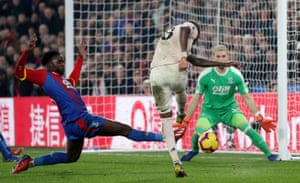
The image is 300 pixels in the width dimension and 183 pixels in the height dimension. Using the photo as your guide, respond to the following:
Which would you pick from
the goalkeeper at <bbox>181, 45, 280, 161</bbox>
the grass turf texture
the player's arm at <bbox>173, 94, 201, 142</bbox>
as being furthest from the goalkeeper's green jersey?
the grass turf texture

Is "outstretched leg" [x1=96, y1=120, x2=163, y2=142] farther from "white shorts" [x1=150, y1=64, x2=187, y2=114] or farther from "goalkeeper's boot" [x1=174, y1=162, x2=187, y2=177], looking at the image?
"goalkeeper's boot" [x1=174, y1=162, x2=187, y2=177]

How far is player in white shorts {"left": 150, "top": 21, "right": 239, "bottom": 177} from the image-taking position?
36.4ft

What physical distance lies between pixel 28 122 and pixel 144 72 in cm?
291

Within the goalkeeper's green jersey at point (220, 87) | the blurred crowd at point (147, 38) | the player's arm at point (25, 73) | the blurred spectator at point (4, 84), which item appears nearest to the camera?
the player's arm at point (25, 73)

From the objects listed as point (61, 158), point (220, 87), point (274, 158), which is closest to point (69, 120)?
point (61, 158)

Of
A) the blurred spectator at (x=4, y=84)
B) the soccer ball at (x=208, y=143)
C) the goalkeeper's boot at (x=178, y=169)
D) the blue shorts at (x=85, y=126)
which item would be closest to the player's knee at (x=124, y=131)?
the blue shorts at (x=85, y=126)

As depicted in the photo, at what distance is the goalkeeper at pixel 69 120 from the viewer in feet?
37.6

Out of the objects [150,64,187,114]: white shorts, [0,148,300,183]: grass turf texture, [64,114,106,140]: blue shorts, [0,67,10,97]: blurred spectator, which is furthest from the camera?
[0,67,10,97]: blurred spectator

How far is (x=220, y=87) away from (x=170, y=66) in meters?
3.15

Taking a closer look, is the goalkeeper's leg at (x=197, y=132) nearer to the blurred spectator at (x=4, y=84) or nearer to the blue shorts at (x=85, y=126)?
the blue shorts at (x=85, y=126)

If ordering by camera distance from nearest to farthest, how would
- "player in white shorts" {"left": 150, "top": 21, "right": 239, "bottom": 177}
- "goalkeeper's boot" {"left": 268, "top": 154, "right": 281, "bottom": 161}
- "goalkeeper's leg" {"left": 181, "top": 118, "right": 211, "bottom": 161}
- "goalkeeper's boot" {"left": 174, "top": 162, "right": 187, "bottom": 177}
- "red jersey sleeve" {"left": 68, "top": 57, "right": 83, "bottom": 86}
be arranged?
1. "goalkeeper's boot" {"left": 174, "top": 162, "right": 187, "bottom": 177}
2. "player in white shorts" {"left": 150, "top": 21, "right": 239, "bottom": 177}
3. "red jersey sleeve" {"left": 68, "top": 57, "right": 83, "bottom": 86}
4. "goalkeeper's boot" {"left": 268, "top": 154, "right": 281, "bottom": 161}
5. "goalkeeper's leg" {"left": 181, "top": 118, "right": 211, "bottom": 161}

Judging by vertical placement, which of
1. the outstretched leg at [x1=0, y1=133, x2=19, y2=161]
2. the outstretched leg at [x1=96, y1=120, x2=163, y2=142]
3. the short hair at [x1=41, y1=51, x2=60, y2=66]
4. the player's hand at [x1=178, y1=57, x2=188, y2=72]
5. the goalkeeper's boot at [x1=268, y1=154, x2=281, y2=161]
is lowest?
the goalkeeper's boot at [x1=268, y1=154, x2=281, y2=161]

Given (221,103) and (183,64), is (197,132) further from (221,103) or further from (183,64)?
(183,64)

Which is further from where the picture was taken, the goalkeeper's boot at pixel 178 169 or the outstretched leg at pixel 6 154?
the outstretched leg at pixel 6 154
